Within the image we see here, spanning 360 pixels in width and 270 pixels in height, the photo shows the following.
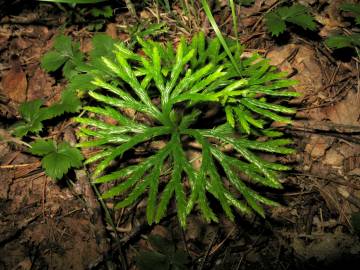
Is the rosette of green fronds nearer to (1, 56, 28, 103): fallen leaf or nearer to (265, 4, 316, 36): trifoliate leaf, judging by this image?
(265, 4, 316, 36): trifoliate leaf

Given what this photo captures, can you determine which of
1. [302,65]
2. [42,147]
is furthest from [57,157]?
[302,65]

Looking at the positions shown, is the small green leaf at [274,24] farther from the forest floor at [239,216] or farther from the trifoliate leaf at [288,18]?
the forest floor at [239,216]

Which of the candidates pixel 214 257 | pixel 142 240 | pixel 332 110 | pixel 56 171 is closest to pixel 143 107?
pixel 56 171

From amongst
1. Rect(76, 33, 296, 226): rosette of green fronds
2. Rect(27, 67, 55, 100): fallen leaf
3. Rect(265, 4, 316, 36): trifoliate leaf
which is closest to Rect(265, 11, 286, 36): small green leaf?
Rect(265, 4, 316, 36): trifoliate leaf

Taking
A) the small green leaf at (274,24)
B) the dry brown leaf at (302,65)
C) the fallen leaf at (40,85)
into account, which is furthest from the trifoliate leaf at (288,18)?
the fallen leaf at (40,85)

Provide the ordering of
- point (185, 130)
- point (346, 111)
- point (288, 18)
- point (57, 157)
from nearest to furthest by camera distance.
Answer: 1. point (185, 130)
2. point (57, 157)
3. point (346, 111)
4. point (288, 18)

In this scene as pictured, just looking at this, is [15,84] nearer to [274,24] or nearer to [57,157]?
[57,157]

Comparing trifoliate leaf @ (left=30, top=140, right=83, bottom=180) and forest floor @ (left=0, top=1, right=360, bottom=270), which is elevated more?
trifoliate leaf @ (left=30, top=140, right=83, bottom=180)
